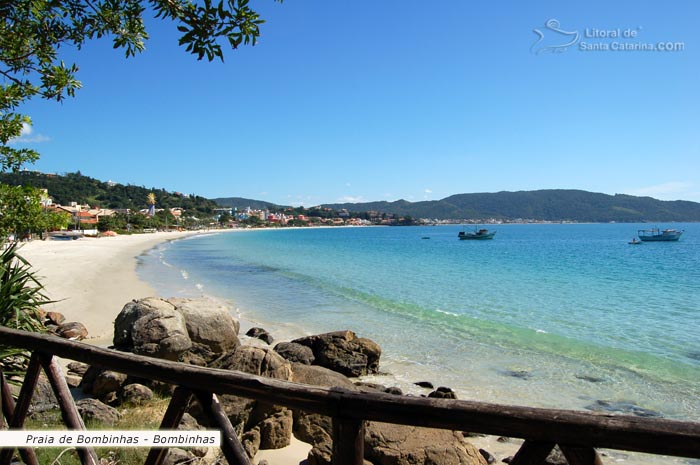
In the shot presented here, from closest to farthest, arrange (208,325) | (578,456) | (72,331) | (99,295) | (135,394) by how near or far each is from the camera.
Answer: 1. (578,456)
2. (135,394)
3. (208,325)
4. (72,331)
5. (99,295)

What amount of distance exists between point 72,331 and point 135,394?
667 centimetres

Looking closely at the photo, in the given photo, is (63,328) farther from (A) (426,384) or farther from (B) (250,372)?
(A) (426,384)

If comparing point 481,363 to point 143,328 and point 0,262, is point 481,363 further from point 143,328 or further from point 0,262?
point 0,262

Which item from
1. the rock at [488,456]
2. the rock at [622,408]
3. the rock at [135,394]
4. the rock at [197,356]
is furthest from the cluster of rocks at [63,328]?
the rock at [622,408]

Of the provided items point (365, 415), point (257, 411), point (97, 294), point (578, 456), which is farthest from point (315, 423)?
point (97, 294)

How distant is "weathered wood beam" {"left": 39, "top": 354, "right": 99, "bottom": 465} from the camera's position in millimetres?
3261

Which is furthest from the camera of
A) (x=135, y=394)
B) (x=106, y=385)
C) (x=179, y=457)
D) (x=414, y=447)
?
(x=106, y=385)

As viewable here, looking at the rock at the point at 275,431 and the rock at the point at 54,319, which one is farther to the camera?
the rock at the point at 54,319

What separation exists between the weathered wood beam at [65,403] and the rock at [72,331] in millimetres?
9747

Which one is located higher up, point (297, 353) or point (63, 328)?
point (63, 328)

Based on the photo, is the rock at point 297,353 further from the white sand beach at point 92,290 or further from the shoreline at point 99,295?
the white sand beach at point 92,290

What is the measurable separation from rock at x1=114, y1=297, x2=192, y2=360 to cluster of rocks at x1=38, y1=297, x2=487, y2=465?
18mm

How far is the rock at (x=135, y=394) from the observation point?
6.83 meters

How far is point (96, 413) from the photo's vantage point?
18.9 feet
